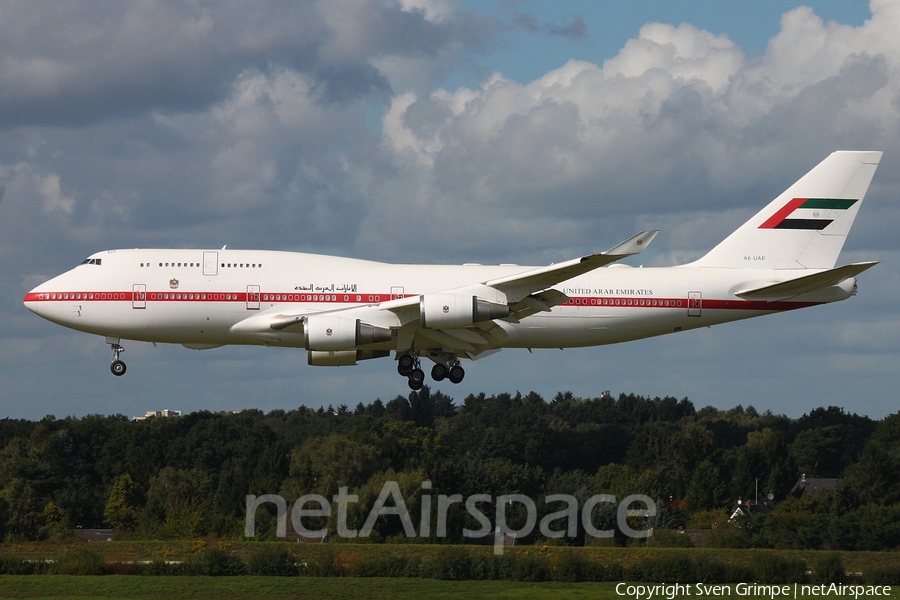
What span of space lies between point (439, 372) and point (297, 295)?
6.96 meters

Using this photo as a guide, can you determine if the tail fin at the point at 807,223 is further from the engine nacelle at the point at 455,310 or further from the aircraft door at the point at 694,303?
the engine nacelle at the point at 455,310

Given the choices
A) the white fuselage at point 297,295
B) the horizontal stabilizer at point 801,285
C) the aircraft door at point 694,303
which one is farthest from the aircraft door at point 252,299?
the horizontal stabilizer at point 801,285

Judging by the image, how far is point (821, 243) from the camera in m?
53.2

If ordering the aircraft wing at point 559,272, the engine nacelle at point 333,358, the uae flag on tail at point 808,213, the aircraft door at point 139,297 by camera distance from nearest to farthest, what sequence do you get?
the aircraft wing at point 559,272
the aircraft door at point 139,297
the engine nacelle at point 333,358
the uae flag on tail at point 808,213

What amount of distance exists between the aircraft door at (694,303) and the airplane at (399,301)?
2.7 inches

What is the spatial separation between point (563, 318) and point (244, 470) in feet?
170

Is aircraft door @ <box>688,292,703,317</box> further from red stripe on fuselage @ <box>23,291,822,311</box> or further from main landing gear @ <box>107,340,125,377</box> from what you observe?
main landing gear @ <box>107,340,125,377</box>

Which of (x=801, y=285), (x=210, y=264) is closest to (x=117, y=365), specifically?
(x=210, y=264)

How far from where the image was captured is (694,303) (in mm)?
50312

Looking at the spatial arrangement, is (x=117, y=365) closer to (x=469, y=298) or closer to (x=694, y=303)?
(x=469, y=298)

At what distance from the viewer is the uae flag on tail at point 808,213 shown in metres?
53.2

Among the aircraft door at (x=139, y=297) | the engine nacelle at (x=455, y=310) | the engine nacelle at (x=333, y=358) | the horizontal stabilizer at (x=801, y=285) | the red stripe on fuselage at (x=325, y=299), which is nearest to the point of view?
the engine nacelle at (x=455, y=310)

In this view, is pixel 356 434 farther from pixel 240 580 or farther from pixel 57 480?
pixel 240 580

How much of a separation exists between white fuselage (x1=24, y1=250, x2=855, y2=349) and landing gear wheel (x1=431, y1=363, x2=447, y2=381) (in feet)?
9.89
